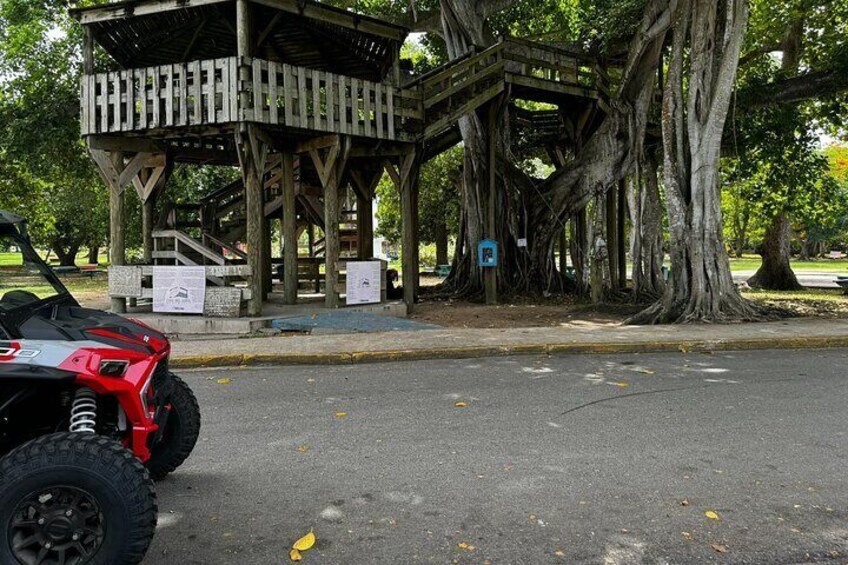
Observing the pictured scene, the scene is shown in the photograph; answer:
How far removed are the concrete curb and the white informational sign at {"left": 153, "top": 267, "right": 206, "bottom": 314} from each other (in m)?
3.35

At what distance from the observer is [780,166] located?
18594 mm

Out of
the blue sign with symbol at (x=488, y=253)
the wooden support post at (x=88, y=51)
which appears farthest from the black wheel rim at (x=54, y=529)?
the blue sign with symbol at (x=488, y=253)

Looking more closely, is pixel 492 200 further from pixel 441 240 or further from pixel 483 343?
pixel 441 240

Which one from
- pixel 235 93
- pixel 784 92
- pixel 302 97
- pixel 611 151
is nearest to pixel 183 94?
pixel 235 93

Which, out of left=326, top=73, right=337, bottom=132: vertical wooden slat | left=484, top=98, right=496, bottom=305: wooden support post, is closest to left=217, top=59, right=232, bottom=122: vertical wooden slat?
left=326, top=73, right=337, bottom=132: vertical wooden slat

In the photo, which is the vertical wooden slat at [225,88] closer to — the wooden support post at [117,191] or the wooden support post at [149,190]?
the wooden support post at [117,191]

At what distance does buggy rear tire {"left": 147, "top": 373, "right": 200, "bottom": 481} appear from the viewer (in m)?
4.07

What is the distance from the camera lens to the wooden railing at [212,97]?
1104 cm

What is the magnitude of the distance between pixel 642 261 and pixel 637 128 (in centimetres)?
329

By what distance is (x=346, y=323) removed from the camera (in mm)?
11539

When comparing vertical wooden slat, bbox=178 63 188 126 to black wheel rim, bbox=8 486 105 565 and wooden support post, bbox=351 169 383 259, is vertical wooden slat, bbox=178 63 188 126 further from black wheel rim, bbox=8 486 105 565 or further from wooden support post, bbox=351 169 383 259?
black wheel rim, bbox=8 486 105 565

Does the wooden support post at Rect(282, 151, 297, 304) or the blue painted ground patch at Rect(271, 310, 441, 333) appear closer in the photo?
the blue painted ground patch at Rect(271, 310, 441, 333)

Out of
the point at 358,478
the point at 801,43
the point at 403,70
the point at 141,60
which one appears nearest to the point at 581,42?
the point at 403,70

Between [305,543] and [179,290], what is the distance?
942cm
